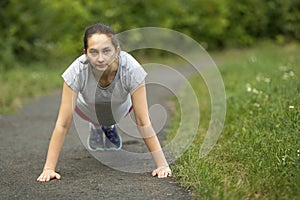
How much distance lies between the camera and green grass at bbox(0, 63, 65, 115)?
765 cm

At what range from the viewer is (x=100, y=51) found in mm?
3850

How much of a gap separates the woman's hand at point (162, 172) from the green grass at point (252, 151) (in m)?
0.07

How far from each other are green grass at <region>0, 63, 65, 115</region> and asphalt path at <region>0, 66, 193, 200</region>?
806 mm

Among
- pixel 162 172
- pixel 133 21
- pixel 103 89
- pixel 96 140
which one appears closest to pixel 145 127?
pixel 162 172

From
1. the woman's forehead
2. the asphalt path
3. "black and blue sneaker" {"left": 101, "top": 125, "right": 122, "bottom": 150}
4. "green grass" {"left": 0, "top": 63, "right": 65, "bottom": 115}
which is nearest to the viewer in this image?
the asphalt path

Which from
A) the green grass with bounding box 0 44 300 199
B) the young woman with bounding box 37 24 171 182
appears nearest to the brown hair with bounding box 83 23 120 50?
the young woman with bounding box 37 24 171 182

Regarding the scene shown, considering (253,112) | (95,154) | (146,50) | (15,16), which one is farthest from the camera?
(146,50)

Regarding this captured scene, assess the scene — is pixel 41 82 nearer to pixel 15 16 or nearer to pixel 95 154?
pixel 15 16

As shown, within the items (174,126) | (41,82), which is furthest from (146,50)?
(174,126)

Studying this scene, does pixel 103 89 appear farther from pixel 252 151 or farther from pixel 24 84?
pixel 24 84

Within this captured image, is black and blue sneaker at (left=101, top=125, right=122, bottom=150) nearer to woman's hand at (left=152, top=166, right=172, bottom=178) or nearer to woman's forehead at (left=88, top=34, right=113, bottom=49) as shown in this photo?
woman's hand at (left=152, top=166, right=172, bottom=178)

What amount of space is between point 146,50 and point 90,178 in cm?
1092

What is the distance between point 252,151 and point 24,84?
5757 millimetres

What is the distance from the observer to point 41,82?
950 centimetres
